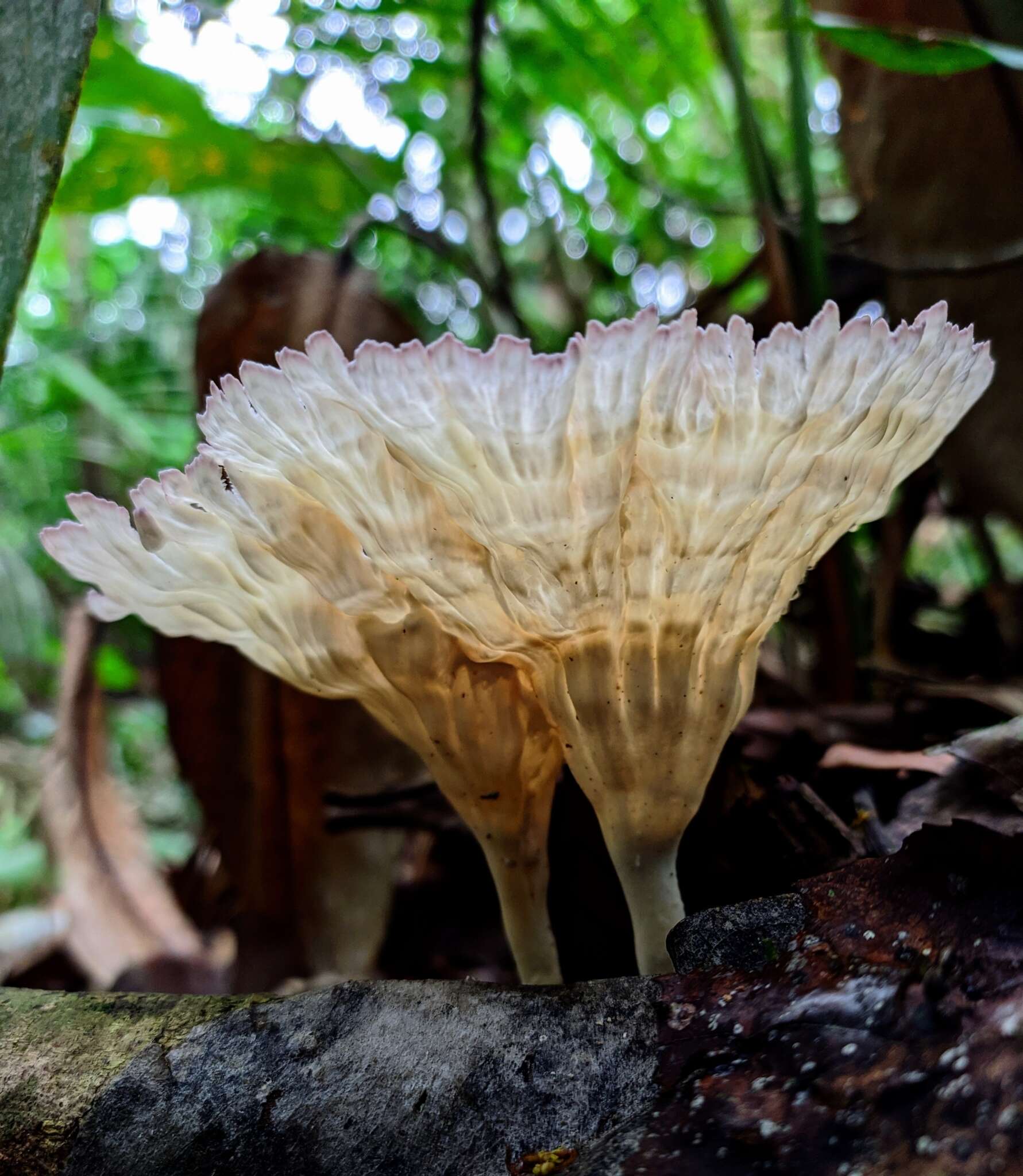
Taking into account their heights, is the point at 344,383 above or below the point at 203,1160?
above

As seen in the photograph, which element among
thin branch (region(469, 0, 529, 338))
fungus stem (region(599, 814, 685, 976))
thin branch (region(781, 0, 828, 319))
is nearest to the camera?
fungus stem (region(599, 814, 685, 976))

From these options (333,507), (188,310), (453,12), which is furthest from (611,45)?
(188,310)

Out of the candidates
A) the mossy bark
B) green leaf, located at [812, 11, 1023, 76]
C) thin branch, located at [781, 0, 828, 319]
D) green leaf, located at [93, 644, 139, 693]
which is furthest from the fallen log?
green leaf, located at [93, 644, 139, 693]

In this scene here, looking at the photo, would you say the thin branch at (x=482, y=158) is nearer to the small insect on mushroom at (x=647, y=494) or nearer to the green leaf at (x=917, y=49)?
the green leaf at (x=917, y=49)

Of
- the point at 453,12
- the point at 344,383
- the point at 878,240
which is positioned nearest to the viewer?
the point at 344,383

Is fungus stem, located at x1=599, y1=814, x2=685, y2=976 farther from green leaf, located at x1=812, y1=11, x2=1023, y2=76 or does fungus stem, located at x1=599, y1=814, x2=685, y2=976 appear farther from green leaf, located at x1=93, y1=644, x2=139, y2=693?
green leaf, located at x1=93, y1=644, x2=139, y2=693

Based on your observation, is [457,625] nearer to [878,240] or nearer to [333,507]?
[333,507]

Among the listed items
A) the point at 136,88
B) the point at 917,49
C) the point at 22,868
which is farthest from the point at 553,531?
the point at 22,868
